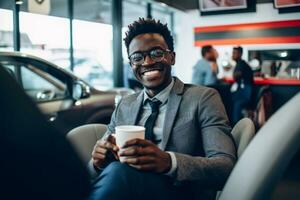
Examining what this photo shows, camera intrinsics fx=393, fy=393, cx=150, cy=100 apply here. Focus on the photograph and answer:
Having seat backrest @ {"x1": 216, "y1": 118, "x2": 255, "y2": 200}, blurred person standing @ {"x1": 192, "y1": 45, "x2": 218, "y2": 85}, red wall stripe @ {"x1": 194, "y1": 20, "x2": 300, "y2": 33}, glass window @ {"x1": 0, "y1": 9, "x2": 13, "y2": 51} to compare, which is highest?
red wall stripe @ {"x1": 194, "y1": 20, "x2": 300, "y2": 33}

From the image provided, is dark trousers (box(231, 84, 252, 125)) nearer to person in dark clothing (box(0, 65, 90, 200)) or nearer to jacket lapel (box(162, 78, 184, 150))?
jacket lapel (box(162, 78, 184, 150))

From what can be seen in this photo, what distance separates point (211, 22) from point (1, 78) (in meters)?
6.80

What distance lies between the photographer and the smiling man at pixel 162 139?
97 centimetres

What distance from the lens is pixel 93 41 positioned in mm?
6277

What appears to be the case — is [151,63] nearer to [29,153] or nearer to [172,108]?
[172,108]

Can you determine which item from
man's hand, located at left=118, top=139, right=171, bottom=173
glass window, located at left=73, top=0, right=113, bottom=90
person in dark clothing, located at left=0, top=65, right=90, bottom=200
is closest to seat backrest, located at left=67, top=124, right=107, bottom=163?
man's hand, located at left=118, top=139, right=171, bottom=173

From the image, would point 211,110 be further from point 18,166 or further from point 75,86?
point 75,86

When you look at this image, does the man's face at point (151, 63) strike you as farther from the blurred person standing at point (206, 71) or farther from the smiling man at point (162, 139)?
the blurred person standing at point (206, 71)

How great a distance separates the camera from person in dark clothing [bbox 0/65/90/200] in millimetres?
495

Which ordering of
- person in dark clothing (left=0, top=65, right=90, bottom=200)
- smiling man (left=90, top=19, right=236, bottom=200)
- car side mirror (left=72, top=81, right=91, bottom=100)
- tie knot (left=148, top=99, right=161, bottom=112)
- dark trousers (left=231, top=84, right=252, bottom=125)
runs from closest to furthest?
1. person in dark clothing (left=0, top=65, right=90, bottom=200)
2. smiling man (left=90, top=19, right=236, bottom=200)
3. tie knot (left=148, top=99, right=161, bottom=112)
4. car side mirror (left=72, top=81, right=91, bottom=100)
5. dark trousers (left=231, top=84, right=252, bottom=125)

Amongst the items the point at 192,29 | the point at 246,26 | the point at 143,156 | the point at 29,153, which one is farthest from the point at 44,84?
the point at 192,29

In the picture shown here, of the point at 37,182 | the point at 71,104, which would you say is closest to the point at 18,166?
the point at 37,182

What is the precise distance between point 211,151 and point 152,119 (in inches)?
11.5

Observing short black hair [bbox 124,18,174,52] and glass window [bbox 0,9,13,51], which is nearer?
short black hair [bbox 124,18,174,52]
